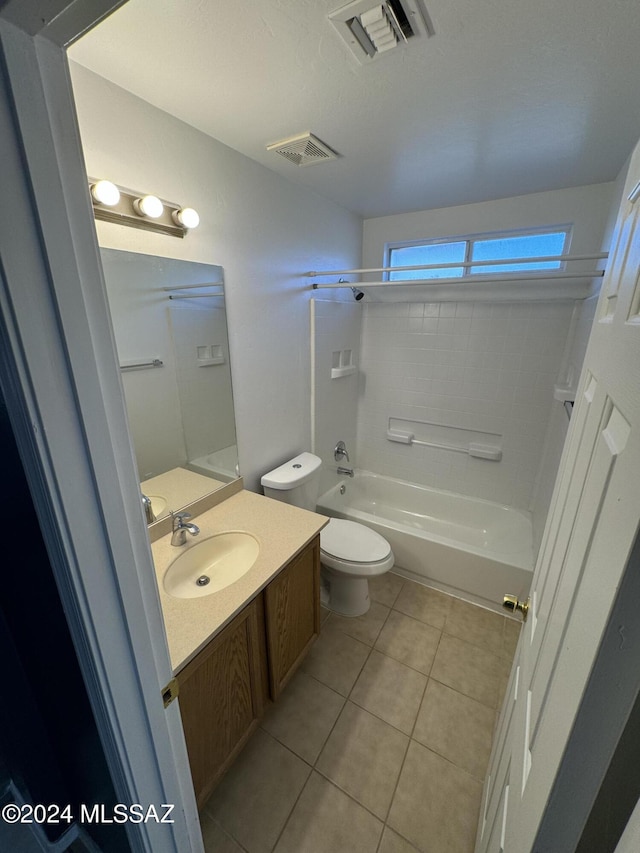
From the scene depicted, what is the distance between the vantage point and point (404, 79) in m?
1.08

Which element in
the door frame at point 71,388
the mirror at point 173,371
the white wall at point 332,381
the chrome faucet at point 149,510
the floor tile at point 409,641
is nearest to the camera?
the door frame at point 71,388

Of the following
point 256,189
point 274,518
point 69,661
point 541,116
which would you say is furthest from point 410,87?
point 69,661

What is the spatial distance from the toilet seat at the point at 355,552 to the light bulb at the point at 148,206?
173 cm

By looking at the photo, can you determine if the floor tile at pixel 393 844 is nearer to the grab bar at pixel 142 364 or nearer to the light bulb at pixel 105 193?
the grab bar at pixel 142 364

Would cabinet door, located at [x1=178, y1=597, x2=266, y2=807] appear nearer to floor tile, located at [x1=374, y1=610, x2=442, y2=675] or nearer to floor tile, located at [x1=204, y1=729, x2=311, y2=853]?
floor tile, located at [x1=204, y1=729, x2=311, y2=853]

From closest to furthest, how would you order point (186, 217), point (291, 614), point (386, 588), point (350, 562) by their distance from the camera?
point (186, 217) → point (291, 614) → point (350, 562) → point (386, 588)

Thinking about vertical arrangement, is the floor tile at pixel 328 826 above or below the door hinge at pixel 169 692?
below

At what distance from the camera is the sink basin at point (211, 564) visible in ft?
4.28

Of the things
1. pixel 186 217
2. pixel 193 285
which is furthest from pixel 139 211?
pixel 193 285

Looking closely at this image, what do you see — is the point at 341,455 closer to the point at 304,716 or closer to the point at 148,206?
the point at 304,716

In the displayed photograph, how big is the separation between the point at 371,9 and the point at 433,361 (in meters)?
2.02

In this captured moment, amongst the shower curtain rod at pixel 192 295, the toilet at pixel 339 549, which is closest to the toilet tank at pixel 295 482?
the toilet at pixel 339 549

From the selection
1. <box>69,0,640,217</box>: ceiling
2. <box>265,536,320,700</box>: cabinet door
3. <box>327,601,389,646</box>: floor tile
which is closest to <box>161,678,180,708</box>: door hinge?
<box>265,536,320,700</box>: cabinet door

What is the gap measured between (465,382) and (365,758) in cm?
226
